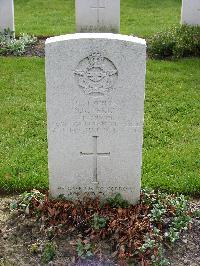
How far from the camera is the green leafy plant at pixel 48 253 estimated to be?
455 centimetres

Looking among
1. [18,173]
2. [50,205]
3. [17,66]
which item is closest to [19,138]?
[18,173]

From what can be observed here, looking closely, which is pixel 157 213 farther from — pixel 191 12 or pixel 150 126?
pixel 191 12

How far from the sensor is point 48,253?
456cm

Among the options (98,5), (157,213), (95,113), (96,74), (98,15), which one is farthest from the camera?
(98,15)

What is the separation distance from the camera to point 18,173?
19.7 ft

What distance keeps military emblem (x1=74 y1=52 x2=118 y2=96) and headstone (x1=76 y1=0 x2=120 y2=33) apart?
24.2 feet

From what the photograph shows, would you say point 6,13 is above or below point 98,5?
below

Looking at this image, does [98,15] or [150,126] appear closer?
[150,126]

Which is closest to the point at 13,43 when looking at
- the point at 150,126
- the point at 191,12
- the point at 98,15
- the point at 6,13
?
the point at 6,13

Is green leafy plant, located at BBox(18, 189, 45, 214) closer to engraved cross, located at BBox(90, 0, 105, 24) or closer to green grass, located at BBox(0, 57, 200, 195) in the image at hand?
green grass, located at BBox(0, 57, 200, 195)

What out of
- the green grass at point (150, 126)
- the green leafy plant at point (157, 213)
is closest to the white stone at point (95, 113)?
the green leafy plant at point (157, 213)

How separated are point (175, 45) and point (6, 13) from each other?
3.54m

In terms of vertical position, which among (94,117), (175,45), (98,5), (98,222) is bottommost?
(98,222)

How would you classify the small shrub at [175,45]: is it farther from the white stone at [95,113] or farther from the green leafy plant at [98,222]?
the green leafy plant at [98,222]
